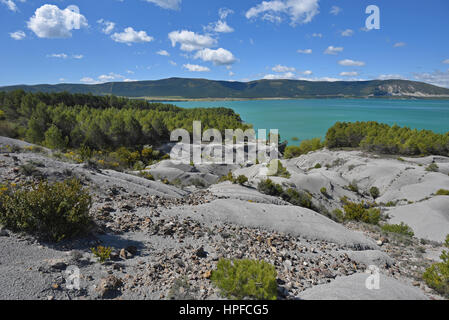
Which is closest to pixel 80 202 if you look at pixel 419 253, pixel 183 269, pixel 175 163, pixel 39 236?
pixel 39 236

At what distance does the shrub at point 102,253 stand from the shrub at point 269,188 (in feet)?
44.6

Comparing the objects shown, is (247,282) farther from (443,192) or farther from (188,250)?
(443,192)

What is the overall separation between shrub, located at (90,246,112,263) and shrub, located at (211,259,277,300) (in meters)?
2.68

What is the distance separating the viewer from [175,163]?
28234 millimetres

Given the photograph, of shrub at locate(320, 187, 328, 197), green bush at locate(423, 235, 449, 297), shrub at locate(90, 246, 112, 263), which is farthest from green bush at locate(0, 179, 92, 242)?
shrub at locate(320, 187, 328, 197)

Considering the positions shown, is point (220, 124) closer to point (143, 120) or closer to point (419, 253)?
point (143, 120)

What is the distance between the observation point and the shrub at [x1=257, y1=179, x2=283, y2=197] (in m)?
18.1

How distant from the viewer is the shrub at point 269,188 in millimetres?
18062

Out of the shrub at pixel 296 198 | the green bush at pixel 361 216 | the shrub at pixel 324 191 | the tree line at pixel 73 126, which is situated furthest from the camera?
the tree line at pixel 73 126

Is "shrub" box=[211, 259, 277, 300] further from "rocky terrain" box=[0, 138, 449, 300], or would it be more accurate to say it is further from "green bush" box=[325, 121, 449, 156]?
"green bush" box=[325, 121, 449, 156]

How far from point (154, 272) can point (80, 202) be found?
10.3ft

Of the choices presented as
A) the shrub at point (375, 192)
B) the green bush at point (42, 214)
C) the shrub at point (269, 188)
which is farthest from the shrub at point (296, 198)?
the green bush at point (42, 214)

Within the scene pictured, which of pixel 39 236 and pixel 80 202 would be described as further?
pixel 80 202

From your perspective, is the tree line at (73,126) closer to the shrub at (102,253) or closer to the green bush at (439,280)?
the shrub at (102,253)
